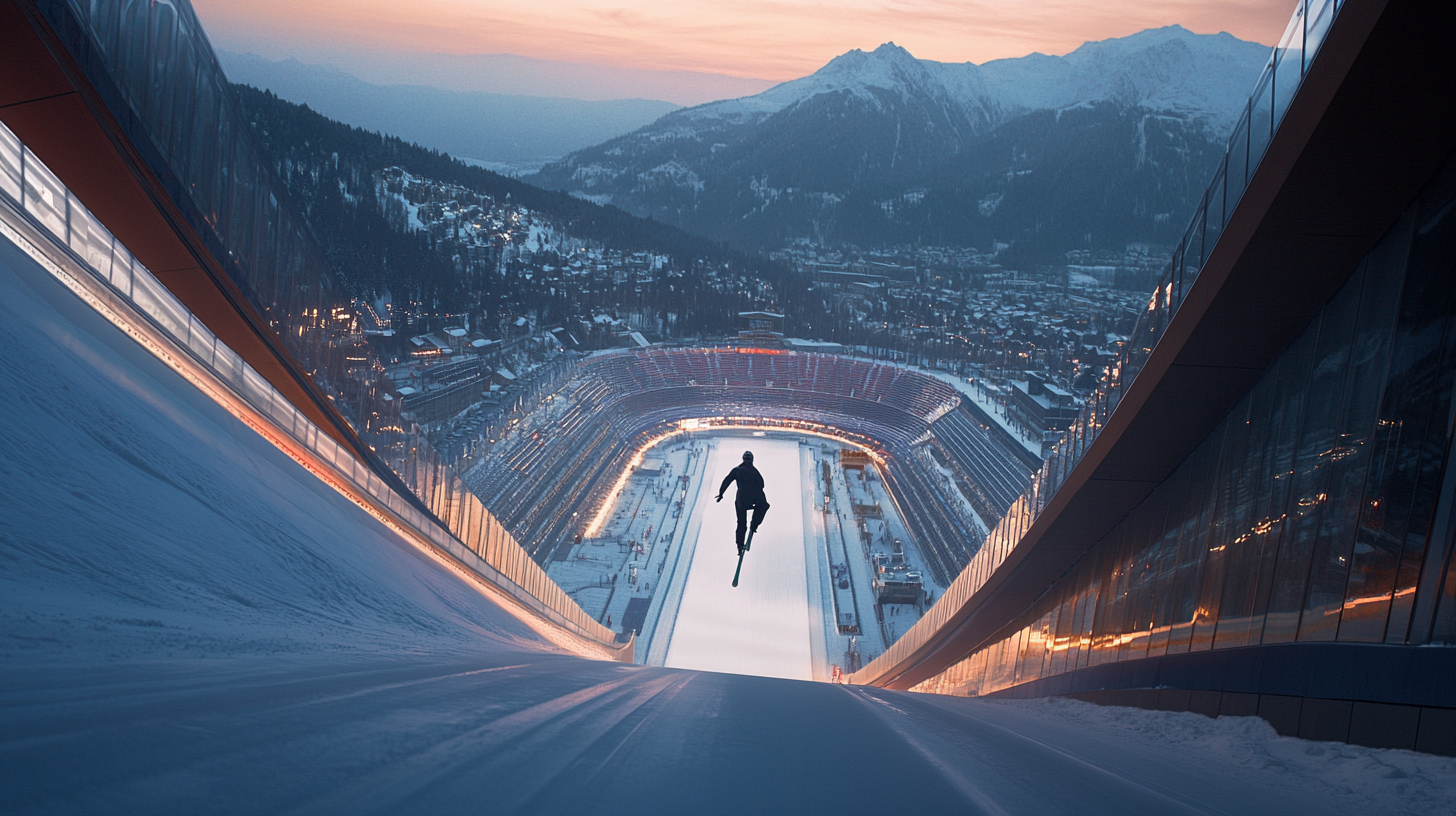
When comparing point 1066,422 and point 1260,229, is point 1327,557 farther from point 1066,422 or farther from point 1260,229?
point 1066,422

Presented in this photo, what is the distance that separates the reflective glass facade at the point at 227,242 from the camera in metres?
3.08

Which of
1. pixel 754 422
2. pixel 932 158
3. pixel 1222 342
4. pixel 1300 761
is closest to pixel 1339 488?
pixel 1222 342

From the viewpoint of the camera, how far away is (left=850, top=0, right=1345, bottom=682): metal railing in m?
2.53

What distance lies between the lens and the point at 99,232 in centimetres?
320

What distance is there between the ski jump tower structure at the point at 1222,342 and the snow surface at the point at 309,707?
16.9 inches

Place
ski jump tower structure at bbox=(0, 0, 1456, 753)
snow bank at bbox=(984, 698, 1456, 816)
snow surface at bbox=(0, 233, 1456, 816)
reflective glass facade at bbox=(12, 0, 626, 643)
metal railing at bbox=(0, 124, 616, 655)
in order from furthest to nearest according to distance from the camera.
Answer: reflective glass facade at bbox=(12, 0, 626, 643), metal railing at bbox=(0, 124, 616, 655), ski jump tower structure at bbox=(0, 0, 1456, 753), snow bank at bbox=(984, 698, 1456, 816), snow surface at bbox=(0, 233, 1456, 816)

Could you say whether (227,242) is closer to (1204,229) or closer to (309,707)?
(309,707)

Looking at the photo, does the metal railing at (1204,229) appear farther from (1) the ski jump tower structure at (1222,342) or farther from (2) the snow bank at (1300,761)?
(2) the snow bank at (1300,761)

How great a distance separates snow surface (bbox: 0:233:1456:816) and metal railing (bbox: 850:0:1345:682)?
6.02 ft

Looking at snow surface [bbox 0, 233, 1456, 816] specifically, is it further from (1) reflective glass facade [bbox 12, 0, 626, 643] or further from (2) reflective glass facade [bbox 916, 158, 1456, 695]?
(1) reflective glass facade [bbox 12, 0, 626, 643]

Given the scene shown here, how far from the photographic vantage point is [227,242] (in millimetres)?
4484

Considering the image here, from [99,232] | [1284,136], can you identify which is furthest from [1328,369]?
[99,232]

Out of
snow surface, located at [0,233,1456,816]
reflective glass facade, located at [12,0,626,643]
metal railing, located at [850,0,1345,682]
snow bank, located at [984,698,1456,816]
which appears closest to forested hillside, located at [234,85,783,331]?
reflective glass facade, located at [12,0,626,643]

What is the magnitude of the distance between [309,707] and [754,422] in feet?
A: 97.5
